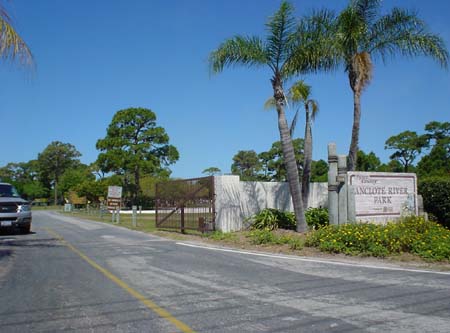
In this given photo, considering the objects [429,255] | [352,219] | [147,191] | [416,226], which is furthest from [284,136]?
[147,191]

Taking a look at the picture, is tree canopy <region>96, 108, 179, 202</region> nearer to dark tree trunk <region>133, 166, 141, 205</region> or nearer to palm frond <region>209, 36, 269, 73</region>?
dark tree trunk <region>133, 166, 141, 205</region>

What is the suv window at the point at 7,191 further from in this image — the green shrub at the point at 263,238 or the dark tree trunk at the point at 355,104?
the dark tree trunk at the point at 355,104

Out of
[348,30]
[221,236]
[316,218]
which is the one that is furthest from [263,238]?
[348,30]

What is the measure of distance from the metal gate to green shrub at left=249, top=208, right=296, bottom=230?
1.73 m

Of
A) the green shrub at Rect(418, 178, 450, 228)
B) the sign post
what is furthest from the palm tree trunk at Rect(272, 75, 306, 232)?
the sign post

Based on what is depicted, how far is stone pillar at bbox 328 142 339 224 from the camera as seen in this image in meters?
15.9

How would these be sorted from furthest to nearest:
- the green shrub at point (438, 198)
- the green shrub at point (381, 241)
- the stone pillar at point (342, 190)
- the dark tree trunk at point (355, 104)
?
the green shrub at point (438, 198) → the dark tree trunk at point (355, 104) → the stone pillar at point (342, 190) → the green shrub at point (381, 241)

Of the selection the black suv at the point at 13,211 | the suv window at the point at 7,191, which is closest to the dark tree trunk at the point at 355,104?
the black suv at the point at 13,211

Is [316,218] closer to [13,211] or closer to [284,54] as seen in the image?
[284,54]

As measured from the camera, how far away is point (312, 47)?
16.6 meters

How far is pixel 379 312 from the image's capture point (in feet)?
21.4

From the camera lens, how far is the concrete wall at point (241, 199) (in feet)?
59.9

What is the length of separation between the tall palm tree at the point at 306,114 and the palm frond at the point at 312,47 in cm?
220

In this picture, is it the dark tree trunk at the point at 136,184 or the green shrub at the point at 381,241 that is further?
the dark tree trunk at the point at 136,184
